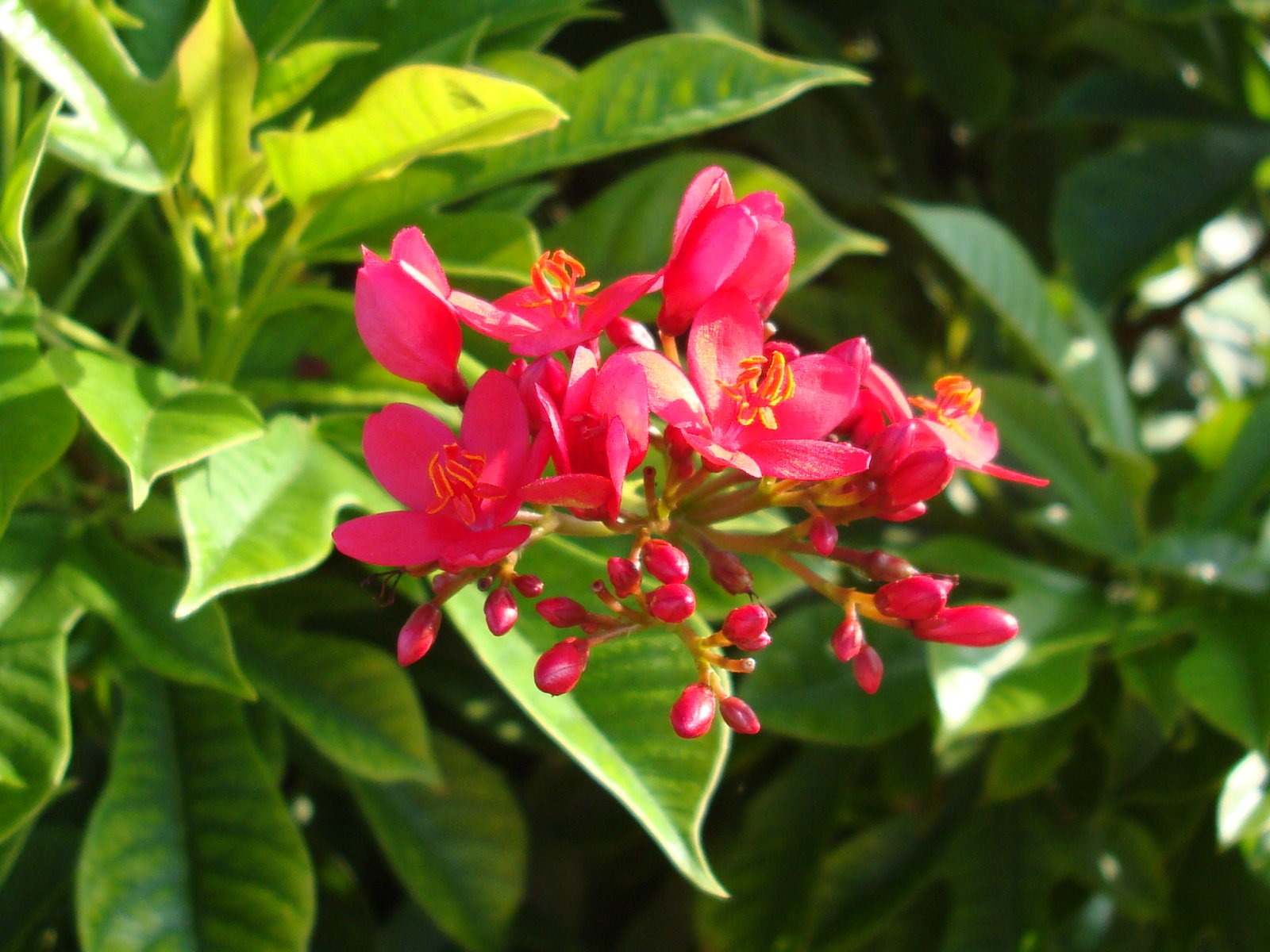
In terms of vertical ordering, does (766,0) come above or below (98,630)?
above

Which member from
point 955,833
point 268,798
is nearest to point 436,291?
A: point 268,798

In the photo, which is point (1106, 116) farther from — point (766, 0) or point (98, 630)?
point (98, 630)

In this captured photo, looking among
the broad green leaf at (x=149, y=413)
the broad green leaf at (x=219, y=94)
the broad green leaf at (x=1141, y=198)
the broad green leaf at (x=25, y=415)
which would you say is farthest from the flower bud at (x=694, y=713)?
the broad green leaf at (x=1141, y=198)

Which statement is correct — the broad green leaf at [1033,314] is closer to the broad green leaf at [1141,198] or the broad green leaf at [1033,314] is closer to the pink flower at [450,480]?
the broad green leaf at [1141,198]

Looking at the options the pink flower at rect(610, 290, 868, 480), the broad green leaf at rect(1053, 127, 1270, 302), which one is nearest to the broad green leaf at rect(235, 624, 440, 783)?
the pink flower at rect(610, 290, 868, 480)

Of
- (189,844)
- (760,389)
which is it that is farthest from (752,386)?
(189,844)

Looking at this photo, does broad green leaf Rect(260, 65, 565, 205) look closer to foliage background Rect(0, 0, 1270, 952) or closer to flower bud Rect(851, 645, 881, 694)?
foliage background Rect(0, 0, 1270, 952)
